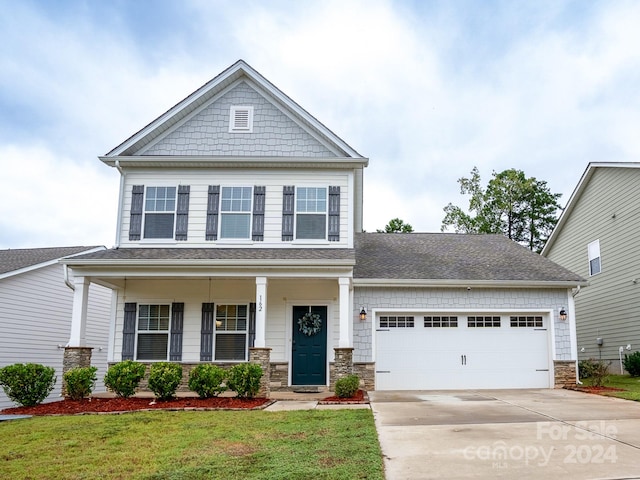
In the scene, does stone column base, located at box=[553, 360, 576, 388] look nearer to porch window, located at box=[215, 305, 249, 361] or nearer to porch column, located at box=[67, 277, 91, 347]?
porch window, located at box=[215, 305, 249, 361]

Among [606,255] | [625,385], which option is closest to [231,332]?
[625,385]

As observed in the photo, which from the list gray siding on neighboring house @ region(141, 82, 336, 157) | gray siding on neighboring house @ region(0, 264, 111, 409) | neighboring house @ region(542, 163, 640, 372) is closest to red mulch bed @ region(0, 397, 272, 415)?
gray siding on neighboring house @ region(0, 264, 111, 409)

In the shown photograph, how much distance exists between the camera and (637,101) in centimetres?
1983

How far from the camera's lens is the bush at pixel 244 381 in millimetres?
10500

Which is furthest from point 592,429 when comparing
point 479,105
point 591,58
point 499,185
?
point 499,185

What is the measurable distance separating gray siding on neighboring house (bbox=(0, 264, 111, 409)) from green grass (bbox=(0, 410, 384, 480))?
6540 mm

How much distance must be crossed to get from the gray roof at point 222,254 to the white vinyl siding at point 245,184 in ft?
1.21

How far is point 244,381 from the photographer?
1051cm

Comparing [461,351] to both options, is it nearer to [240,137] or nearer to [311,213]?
[311,213]

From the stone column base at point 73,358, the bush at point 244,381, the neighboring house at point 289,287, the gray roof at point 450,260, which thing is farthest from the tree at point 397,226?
the stone column base at point 73,358

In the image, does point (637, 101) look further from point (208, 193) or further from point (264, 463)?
point (264, 463)

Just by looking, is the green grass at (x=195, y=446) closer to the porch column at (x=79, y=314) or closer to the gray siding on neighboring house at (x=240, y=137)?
the porch column at (x=79, y=314)

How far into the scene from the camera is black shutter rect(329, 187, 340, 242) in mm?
13219

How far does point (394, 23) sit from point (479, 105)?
7424 millimetres
